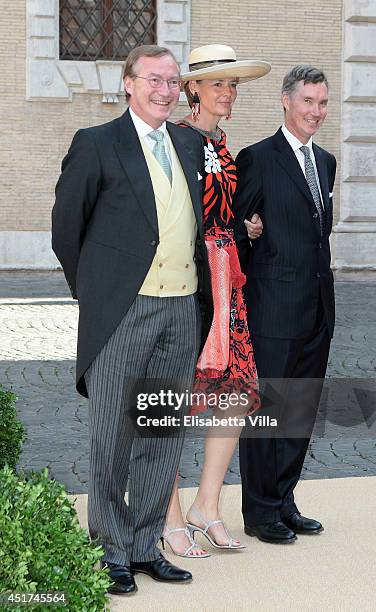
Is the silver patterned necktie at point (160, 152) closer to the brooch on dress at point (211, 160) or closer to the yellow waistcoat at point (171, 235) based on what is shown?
the yellow waistcoat at point (171, 235)

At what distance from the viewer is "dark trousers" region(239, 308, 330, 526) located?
500 cm

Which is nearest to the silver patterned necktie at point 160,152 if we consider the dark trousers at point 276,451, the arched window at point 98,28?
the dark trousers at point 276,451

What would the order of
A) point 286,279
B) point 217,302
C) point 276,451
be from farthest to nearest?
point 276,451 < point 286,279 < point 217,302

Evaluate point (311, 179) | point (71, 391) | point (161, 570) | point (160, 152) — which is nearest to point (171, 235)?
point (160, 152)

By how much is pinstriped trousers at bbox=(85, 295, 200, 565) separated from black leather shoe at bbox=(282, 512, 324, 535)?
878mm

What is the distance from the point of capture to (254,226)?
4.85 meters

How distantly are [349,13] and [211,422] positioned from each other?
15.9 meters

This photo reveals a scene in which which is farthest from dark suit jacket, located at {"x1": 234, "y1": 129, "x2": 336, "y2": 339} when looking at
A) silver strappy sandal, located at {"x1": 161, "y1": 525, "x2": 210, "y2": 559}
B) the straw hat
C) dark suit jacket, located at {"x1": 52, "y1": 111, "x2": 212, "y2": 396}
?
silver strappy sandal, located at {"x1": 161, "y1": 525, "x2": 210, "y2": 559}

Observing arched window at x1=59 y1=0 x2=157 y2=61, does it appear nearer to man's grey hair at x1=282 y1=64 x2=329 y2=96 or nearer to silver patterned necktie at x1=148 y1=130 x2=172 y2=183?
man's grey hair at x1=282 y1=64 x2=329 y2=96

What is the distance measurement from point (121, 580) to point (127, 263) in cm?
112

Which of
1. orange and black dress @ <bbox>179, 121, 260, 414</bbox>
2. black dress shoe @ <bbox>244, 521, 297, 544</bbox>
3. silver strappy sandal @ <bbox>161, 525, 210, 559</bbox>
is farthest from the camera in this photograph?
black dress shoe @ <bbox>244, 521, 297, 544</bbox>

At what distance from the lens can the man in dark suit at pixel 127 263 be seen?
13.9 feet

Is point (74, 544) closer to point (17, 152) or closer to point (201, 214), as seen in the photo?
point (201, 214)

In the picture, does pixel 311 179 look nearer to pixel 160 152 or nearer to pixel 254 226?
pixel 254 226
